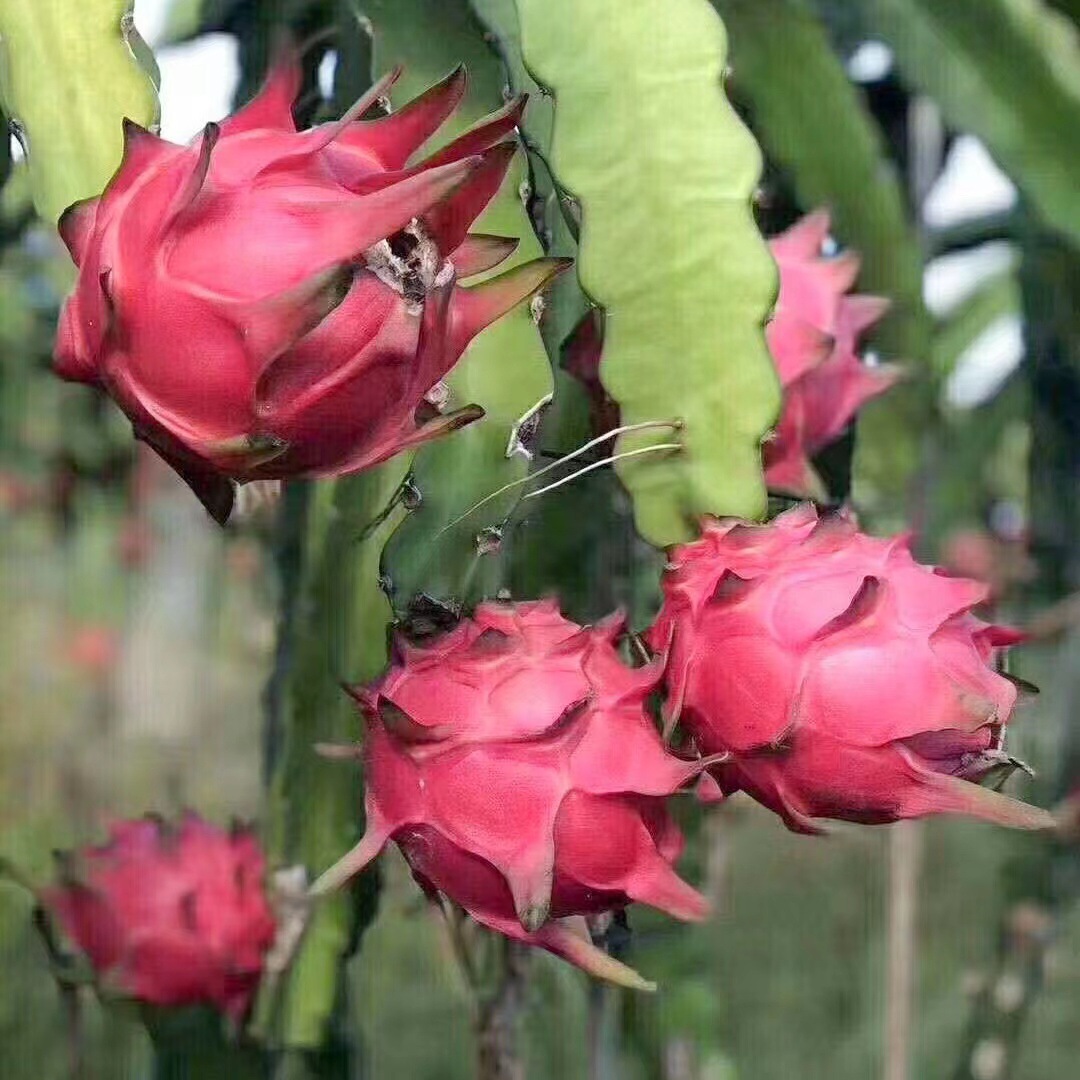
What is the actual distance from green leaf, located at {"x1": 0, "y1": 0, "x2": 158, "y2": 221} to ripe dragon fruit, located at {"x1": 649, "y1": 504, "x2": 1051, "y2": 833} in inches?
11.9

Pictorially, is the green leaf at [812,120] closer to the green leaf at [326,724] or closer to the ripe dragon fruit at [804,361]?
the ripe dragon fruit at [804,361]

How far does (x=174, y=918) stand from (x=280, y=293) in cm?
59

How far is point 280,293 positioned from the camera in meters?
0.42

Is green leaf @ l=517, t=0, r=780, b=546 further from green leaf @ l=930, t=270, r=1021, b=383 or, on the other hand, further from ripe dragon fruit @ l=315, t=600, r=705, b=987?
green leaf @ l=930, t=270, r=1021, b=383

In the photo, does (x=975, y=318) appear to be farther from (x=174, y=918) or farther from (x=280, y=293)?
(x=280, y=293)

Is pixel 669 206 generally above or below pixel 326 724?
above

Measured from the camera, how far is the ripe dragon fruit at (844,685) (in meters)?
0.50

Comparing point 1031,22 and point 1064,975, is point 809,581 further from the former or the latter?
point 1064,975

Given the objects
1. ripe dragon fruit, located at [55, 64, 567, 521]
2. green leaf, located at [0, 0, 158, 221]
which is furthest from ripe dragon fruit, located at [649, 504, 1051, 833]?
green leaf, located at [0, 0, 158, 221]

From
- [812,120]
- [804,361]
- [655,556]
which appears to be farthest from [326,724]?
[812,120]

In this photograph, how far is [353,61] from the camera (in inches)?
30.9

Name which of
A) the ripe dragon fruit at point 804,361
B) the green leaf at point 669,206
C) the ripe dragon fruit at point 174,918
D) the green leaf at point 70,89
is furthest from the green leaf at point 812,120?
the ripe dragon fruit at point 174,918

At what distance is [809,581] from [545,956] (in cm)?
61

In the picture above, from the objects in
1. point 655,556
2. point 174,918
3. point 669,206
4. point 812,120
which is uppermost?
point 669,206
